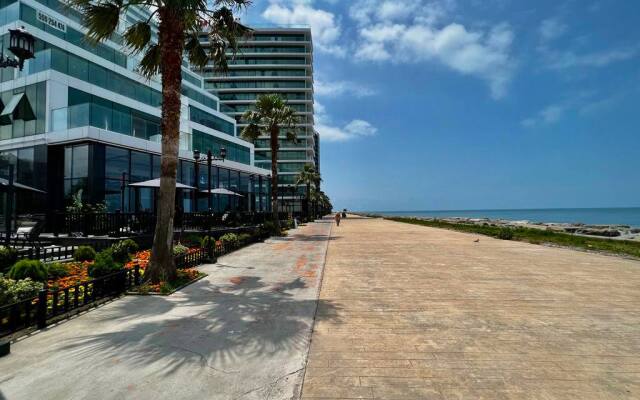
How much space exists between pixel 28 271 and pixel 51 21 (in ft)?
88.5

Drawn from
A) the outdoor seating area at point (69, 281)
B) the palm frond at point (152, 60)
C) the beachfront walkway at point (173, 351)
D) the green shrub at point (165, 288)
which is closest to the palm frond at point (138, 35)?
the palm frond at point (152, 60)

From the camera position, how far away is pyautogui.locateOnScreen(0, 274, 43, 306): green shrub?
5898 mm

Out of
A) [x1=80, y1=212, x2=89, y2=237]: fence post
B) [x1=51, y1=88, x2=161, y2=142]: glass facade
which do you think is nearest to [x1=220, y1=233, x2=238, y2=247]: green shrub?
[x1=80, y1=212, x2=89, y2=237]: fence post

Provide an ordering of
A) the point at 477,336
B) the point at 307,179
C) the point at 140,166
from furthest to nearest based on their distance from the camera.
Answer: the point at 307,179, the point at 140,166, the point at 477,336

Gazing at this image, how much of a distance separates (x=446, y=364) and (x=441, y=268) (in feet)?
24.6

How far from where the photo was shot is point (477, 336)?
16.8ft

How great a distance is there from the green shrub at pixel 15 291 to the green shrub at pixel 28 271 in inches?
41.4

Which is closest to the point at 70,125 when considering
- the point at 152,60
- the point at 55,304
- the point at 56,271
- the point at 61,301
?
the point at 152,60

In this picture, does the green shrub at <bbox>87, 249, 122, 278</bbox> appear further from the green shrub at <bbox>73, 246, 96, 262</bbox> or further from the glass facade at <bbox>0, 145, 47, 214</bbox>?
the glass facade at <bbox>0, 145, 47, 214</bbox>

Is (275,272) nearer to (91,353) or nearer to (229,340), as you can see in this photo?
(229,340)

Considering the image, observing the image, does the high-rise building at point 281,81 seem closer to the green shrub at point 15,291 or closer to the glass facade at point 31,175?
the glass facade at point 31,175

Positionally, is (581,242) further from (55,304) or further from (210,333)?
(55,304)

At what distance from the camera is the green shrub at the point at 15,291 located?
19.4 ft

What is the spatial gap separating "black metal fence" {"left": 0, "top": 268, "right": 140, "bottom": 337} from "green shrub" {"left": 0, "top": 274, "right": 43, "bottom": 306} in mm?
178
